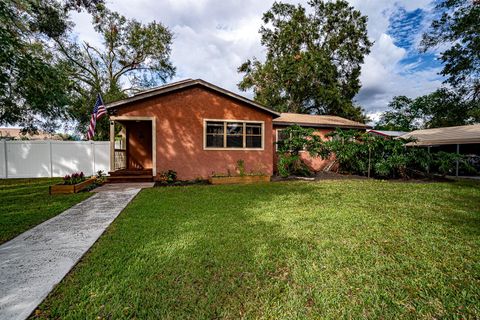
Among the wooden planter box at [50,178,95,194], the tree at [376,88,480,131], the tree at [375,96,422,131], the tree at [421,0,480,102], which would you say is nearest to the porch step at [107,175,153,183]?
the wooden planter box at [50,178,95,194]

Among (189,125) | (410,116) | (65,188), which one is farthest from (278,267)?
(410,116)

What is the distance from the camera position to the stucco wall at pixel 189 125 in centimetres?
971

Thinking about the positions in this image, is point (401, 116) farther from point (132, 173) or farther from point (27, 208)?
point (27, 208)

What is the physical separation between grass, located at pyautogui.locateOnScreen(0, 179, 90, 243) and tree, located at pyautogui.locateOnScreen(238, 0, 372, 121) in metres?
19.8

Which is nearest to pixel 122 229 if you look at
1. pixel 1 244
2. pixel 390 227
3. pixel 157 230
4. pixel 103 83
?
→ pixel 157 230

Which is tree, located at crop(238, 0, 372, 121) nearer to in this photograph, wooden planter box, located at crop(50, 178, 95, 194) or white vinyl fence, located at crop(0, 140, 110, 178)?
white vinyl fence, located at crop(0, 140, 110, 178)

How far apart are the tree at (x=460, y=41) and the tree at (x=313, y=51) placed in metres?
8.43

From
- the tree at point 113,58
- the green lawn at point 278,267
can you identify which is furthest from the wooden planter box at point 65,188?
the tree at point 113,58

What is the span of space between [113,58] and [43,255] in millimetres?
21825

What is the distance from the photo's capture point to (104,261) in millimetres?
2781

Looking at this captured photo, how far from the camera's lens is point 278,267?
264cm

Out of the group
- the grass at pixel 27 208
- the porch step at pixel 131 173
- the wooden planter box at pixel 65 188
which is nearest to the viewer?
the grass at pixel 27 208

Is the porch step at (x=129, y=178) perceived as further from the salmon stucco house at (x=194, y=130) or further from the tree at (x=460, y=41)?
the tree at (x=460, y=41)

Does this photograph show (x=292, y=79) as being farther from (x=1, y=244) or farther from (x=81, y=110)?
(x=1, y=244)
